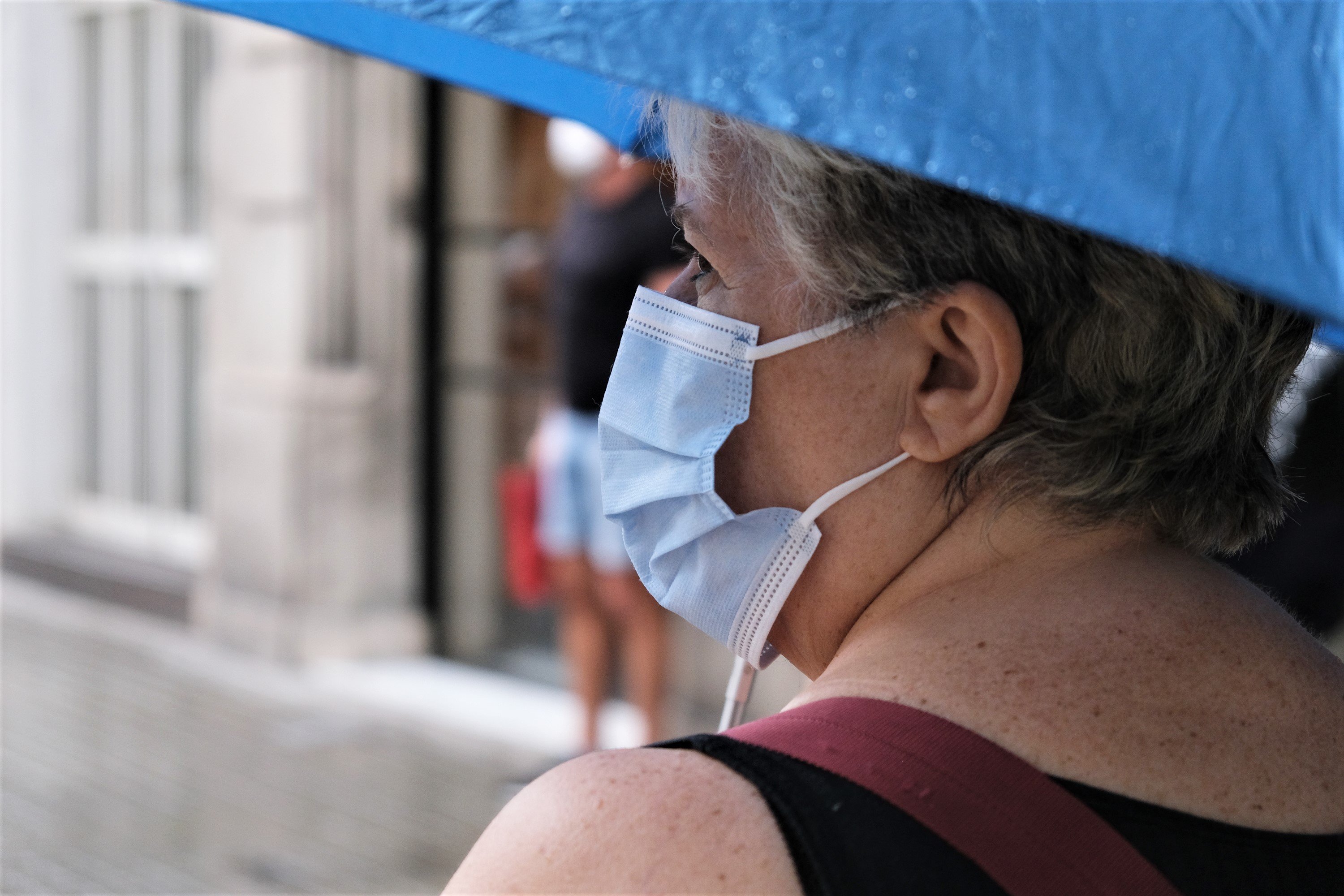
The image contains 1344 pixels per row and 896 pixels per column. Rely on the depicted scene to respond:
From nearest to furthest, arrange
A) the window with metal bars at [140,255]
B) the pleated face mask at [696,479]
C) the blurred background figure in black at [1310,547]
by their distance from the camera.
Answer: the pleated face mask at [696,479]
the blurred background figure in black at [1310,547]
the window with metal bars at [140,255]

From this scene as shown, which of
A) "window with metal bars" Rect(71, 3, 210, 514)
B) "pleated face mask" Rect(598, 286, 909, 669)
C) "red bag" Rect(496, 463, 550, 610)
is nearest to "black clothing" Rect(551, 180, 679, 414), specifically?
"red bag" Rect(496, 463, 550, 610)

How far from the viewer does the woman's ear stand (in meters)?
1.16

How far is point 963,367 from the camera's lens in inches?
47.4

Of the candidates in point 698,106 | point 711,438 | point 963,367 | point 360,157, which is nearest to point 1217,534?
point 963,367

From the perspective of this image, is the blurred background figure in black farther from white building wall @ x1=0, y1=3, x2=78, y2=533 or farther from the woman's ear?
white building wall @ x1=0, y1=3, x2=78, y2=533

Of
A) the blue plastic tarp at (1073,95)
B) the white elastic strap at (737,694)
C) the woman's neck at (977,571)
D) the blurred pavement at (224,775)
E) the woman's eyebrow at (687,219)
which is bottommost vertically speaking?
the blurred pavement at (224,775)

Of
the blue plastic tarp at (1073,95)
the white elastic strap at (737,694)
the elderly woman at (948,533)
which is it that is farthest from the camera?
the white elastic strap at (737,694)

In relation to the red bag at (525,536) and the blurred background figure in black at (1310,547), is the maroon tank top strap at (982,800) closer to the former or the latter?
the blurred background figure in black at (1310,547)

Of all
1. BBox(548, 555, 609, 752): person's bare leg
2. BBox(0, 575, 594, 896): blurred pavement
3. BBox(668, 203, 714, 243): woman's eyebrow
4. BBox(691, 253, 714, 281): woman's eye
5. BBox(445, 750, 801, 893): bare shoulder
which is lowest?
BBox(0, 575, 594, 896): blurred pavement

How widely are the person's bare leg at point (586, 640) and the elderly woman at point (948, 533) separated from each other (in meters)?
3.43

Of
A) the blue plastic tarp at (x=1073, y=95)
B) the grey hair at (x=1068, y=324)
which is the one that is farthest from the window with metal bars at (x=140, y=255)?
the blue plastic tarp at (x=1073, y=95)

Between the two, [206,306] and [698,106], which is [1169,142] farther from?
[206,306]

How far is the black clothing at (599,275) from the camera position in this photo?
436 centimetres

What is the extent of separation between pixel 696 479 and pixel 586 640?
144 inches
